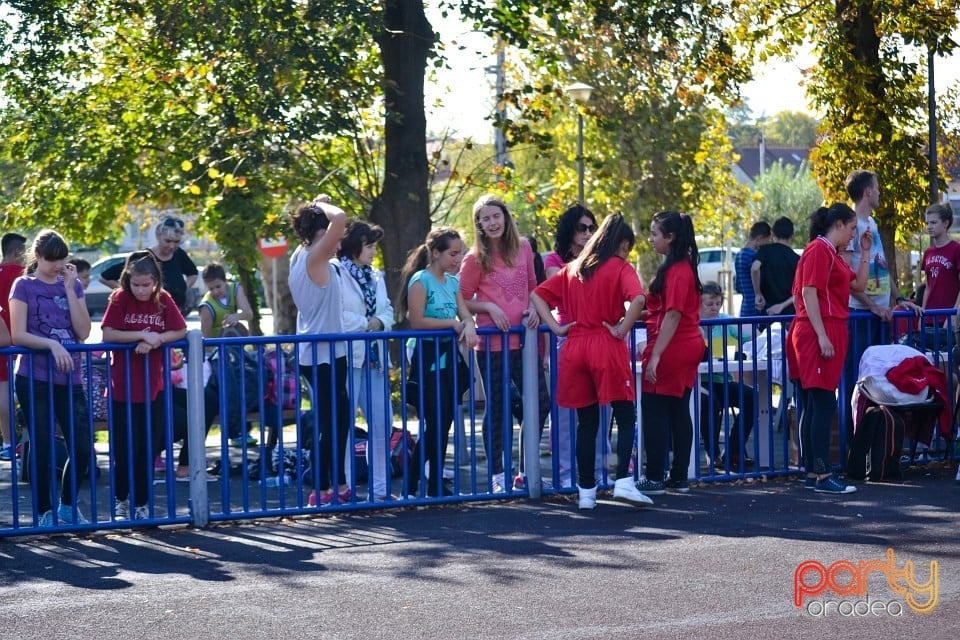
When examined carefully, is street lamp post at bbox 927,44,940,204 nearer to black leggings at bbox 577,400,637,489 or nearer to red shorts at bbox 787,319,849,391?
red shorts at bbox 787,319,849,391

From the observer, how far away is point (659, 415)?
887 cm

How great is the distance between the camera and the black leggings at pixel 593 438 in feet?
27.7

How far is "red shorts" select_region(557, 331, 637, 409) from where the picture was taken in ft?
27.3

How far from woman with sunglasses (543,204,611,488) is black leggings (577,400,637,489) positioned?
1.35 feet

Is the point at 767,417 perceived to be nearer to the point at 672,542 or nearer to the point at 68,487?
the point at 672,542

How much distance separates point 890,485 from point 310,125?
7.98m

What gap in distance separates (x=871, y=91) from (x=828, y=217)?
26.1ft

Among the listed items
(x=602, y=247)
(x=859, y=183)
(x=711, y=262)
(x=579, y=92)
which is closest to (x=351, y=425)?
(x=602, y=247)

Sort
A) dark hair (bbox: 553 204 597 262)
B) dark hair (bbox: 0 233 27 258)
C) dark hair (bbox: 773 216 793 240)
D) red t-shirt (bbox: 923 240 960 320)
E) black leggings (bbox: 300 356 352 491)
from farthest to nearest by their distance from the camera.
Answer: dark hair (bbox: 773 216 793 240)
red t-shirt (bbox: 923 240 960 320)
dark hair (bbox: 0 233 27 258)
dark hair (bbox: 553 204 597 262)
black leggings (bbox: 300 356 352 491)

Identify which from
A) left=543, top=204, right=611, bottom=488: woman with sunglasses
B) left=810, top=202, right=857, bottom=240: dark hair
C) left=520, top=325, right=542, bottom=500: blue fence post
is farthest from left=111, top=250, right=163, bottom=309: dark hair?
left=810, top=202, right=857, bottom=240: dark hair

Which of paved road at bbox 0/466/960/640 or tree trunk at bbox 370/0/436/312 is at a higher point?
tree trunk at bbox 370/0/436/312

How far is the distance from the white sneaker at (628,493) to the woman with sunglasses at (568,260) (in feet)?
1.68

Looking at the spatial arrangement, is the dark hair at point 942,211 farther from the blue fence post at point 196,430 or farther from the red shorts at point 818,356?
the blue fence post at point 196,430

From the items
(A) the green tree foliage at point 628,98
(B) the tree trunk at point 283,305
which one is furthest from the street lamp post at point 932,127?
Answer: (B) the tree trunk at point 283,305
